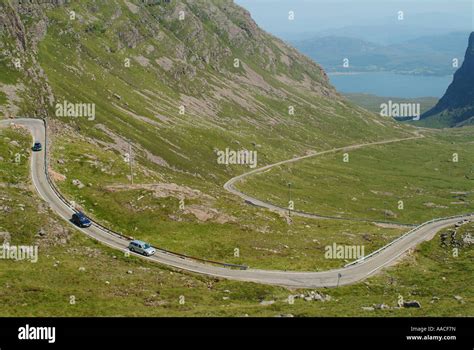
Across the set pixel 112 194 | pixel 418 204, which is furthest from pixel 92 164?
pixel 418 204

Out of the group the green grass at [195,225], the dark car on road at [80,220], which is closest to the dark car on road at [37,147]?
the green grass at [195,225]

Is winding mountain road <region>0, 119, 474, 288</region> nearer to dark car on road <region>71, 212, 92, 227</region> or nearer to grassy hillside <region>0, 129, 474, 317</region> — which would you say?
dark car on road <region>71, 212, 92, 227</region>

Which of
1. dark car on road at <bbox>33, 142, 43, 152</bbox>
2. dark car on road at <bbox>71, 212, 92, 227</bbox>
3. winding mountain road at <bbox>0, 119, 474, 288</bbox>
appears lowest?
winding mountain road at <bbox>0, 119, 474, 288</bbox>

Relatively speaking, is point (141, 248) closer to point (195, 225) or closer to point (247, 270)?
point (195, 225)

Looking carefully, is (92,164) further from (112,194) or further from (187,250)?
(187,250)

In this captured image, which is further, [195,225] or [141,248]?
[195,225]

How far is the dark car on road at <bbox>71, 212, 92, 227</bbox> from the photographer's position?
6038 centimetres

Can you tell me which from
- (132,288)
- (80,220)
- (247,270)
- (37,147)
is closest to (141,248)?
(132,288)

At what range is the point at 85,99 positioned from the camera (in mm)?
161250

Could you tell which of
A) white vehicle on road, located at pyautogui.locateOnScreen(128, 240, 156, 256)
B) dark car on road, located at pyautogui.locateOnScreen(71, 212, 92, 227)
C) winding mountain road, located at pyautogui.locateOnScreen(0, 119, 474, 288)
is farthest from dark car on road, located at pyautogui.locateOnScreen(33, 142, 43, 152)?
white vehicle on road, located at pyautogui.locateOnScreen(128, 240, 156, 256)

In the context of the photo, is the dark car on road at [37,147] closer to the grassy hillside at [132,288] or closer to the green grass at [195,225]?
the green grass at [195,225]

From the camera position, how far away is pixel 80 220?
60.4 metres
